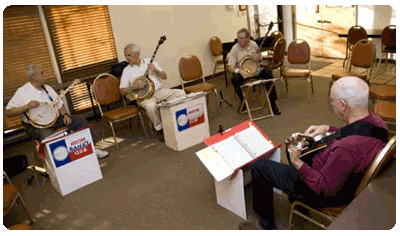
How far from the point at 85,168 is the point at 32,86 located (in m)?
1.24

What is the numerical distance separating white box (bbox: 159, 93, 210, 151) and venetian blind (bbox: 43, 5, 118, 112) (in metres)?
2.29

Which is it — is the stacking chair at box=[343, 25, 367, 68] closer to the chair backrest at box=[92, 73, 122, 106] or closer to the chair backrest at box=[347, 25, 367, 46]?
the chair backrest at box=[347, 25, 367, 46]

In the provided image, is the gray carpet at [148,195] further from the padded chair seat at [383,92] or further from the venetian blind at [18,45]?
the venetian blind at [18,45]

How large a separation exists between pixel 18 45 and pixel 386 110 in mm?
5084

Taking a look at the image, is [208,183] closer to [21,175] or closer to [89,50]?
[21,175]

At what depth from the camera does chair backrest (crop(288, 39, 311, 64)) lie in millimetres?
5652

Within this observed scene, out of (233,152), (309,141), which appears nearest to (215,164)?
(233,152)

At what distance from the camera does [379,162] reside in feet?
6.16

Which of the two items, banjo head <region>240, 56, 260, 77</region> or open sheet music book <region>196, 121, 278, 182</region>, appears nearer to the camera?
open sheet music book <region>196, 121, 278, 182</region>

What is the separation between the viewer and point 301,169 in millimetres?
2170

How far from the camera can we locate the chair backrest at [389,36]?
20.7 ft

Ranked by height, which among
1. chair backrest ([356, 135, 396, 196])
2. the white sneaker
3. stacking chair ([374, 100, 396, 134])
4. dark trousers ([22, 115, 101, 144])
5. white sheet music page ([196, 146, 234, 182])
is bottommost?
the white sneaker

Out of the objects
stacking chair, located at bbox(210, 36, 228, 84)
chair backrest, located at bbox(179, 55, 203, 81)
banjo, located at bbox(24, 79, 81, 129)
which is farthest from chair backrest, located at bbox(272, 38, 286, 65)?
banjo, located at bbox(24, 79, 81, 129)

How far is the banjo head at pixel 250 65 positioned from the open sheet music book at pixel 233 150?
2.32 meters
